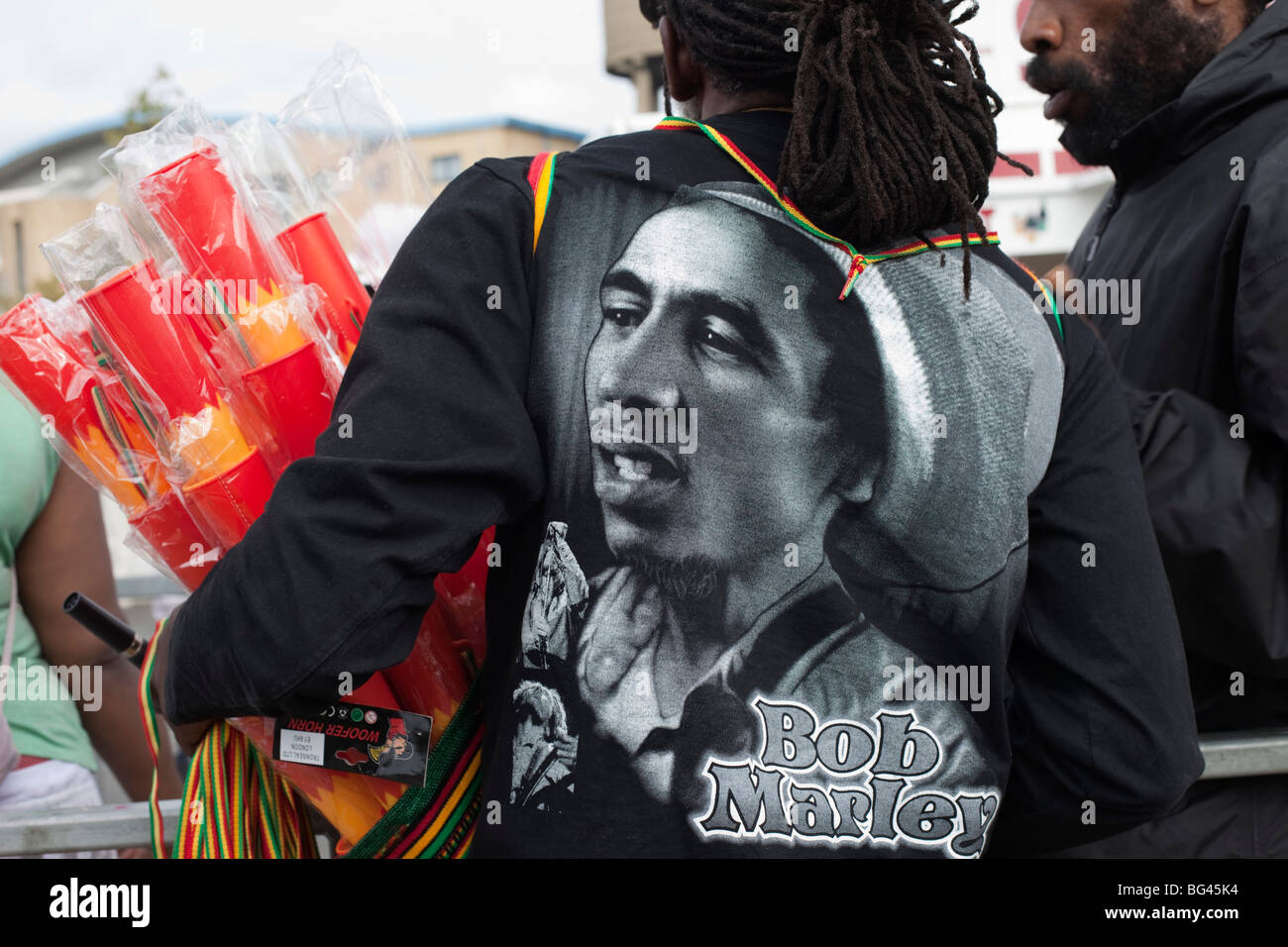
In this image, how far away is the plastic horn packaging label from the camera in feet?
4.68

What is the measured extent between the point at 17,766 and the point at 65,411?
115 centimetres

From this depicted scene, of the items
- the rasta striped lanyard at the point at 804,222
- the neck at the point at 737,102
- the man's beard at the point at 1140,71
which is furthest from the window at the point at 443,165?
the rasta striped lanyard at the point at 804,222

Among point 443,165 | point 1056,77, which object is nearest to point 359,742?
point 1056,77

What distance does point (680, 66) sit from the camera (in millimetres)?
1523

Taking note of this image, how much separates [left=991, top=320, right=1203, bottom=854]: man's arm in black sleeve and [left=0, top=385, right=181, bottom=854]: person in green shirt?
185cm

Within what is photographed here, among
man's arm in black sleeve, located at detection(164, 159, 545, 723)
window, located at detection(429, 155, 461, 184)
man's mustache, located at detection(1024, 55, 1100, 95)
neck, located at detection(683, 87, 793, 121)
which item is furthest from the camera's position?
window, located at detection(429, 155, 461, 184)

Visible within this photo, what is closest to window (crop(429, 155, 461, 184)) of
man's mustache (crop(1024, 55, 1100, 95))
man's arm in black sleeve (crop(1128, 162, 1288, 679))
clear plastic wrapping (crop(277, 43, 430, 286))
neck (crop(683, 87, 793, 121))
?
man's mustache (crop(1024, 55, 1100, 95))

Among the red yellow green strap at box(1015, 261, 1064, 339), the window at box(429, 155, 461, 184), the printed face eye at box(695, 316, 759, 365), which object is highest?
the printed face eye at box(695, 316, 759, 365)

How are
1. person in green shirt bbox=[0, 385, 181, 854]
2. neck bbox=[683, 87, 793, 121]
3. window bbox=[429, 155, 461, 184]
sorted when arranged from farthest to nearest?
window bbox=[429, 155, 461, 184] < person in green shirt bbox=[0, 385, 181, 854] < neck bbox=[683, 87, 793, 121]

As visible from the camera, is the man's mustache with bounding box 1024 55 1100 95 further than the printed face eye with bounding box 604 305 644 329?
Yes

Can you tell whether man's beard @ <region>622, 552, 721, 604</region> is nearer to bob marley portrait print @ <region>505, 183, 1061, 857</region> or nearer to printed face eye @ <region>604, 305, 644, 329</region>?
bob marley portrait print @ <region>505, 183, 1061, 857</region>

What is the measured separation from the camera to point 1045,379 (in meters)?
1.48

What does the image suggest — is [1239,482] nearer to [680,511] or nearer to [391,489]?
[680,511]
